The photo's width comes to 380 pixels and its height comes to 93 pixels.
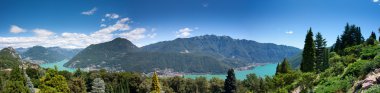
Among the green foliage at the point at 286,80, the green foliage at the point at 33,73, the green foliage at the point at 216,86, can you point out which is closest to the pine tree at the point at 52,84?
the green foliage at the point at 286,80

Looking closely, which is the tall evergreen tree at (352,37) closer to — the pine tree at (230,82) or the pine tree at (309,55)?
the pine tree at (309,55)

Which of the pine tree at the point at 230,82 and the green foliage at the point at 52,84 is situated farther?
Result: the pine tree at the point at 230,82

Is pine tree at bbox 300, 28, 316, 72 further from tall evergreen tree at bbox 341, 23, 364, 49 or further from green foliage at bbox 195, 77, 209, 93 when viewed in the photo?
green foliage at bbox 195, 77, 209, 93

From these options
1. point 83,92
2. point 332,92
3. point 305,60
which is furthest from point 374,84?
point 83,92

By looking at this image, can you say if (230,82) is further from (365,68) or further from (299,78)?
(365,68)

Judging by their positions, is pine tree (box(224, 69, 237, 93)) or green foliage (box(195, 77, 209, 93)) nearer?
pine tree (box(224, 69, 237, 93))

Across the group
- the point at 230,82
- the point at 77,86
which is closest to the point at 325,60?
the point at 230,82

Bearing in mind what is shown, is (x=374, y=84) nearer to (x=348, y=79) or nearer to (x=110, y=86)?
(x=348, y=79)

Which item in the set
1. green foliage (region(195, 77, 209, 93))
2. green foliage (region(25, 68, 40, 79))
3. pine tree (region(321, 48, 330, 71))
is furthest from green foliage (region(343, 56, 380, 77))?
green foliage (region(25, 68, 40, 79))
